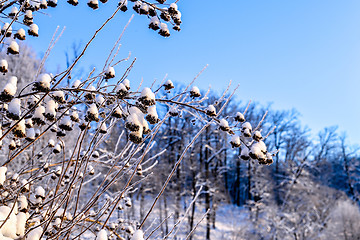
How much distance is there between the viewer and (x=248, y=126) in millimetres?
1665

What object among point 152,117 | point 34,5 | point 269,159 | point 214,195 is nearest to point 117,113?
point 152,117

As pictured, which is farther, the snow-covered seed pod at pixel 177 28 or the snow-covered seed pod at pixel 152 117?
the snow-covered seed pod at pixel 177 28

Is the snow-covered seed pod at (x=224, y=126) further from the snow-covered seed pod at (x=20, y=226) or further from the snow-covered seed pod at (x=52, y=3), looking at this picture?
the snow-covered seed pod at (x=52, y=3)

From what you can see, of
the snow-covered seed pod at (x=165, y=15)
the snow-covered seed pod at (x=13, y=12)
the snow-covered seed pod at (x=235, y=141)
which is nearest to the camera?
the snow-covered seed pod at (x=235, y=141)

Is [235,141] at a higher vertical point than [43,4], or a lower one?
lower

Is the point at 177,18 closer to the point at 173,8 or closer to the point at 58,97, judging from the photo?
the point at 173,8

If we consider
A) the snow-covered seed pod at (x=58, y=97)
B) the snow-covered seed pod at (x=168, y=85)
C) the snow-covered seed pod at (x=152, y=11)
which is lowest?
the snow-covered seed pod at (x=58, y=97)

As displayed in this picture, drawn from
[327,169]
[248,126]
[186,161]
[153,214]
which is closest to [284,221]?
[186,161]

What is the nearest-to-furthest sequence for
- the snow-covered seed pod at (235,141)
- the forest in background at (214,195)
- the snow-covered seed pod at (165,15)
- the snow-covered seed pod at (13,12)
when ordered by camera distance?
the snow-covered seed pod at (235,141)
the snow-covered seed pod at (165,15)
the snow-covered seed pod at (13,12)
the forest in background at (214,195)

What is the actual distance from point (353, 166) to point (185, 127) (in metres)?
18.6

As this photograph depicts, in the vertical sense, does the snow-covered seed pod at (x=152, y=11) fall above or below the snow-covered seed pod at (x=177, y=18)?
above

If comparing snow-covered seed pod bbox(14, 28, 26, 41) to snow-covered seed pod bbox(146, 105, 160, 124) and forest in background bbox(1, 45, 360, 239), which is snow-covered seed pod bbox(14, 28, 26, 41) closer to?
snow-covered seed pod bbox(146, 105, 160, 124)

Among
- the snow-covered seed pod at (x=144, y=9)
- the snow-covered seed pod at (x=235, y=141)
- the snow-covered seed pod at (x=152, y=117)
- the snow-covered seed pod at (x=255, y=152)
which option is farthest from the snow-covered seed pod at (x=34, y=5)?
the snow-covered seed pod at (x=255, y=152)

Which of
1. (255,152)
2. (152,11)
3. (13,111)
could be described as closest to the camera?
(13,111)
